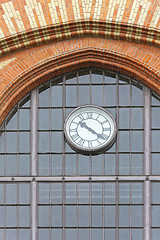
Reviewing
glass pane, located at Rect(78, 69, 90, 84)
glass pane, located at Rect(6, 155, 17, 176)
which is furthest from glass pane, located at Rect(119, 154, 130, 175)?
glass pane, located at Rect(6, 155, 17, 176)

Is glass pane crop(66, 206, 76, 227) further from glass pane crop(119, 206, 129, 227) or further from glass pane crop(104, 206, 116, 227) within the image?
glass pane crop(119, 206, 129, 227)

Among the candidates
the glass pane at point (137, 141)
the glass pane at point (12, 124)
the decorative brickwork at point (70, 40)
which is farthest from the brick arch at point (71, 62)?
the glass pane at point (137, 141)

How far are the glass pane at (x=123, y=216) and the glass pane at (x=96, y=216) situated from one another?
46cm

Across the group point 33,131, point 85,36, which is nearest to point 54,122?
point 33,131

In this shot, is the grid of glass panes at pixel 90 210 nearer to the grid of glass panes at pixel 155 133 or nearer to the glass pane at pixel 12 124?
the grid of glass panes at pixel 155 133

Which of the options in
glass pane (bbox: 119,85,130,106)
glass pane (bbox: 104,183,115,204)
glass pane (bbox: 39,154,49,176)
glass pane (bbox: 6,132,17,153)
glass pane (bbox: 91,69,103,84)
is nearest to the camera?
glass pane (bbox: 104,183,115,204)

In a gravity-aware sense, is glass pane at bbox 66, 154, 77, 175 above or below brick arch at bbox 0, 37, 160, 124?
below

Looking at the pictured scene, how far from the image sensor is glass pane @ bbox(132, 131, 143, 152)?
25.4 metres

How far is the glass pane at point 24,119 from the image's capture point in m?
25.7

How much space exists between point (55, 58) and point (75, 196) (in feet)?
10.6

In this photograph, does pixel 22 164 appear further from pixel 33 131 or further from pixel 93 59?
pixel 93 59

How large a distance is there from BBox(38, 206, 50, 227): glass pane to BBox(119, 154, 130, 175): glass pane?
6.25ft

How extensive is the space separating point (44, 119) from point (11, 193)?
6.20ft

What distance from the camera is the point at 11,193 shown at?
2536 cm
